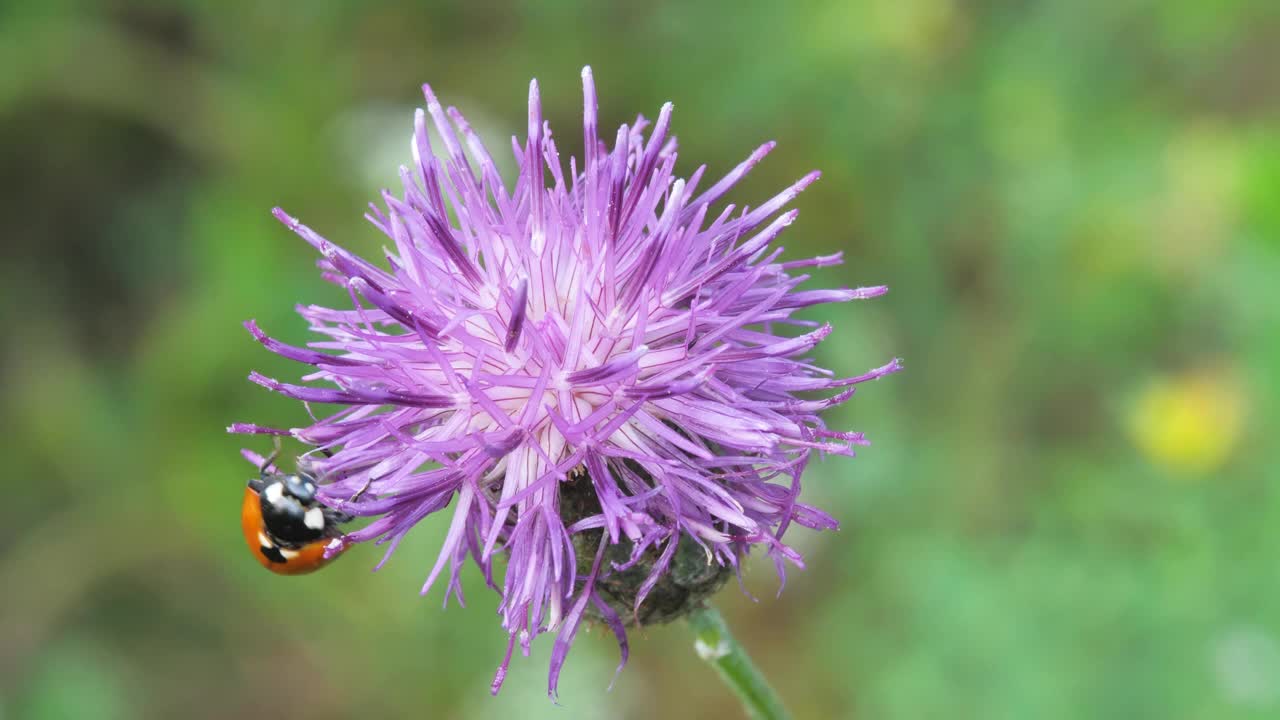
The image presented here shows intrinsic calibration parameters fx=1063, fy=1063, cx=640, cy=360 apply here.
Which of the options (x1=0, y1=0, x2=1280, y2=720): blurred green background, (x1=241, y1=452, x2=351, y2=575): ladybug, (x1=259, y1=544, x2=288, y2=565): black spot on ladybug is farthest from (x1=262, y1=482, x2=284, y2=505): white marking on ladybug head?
(x1=0, y1=0, x2=1280, y2=720): blurred green background

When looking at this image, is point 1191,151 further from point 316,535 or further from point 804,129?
point 316,535

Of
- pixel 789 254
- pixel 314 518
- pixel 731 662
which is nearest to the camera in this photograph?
pixel 731 662

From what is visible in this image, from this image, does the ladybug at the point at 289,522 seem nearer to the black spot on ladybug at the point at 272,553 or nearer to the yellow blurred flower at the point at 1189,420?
the black spot on ladybug at the point at 272,553

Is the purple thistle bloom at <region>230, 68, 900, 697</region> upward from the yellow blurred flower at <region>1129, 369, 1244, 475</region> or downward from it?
upward

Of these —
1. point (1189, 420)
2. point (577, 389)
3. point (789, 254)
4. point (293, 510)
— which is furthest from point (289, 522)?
point (1189, 420)

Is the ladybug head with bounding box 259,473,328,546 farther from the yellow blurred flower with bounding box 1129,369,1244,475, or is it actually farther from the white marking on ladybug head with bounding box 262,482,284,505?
the yellow blurred flower with bounding box 1129,369,1244,475

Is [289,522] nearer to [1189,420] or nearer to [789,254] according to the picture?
[789,254]

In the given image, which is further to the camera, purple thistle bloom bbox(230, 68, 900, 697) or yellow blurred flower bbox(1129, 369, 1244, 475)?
yellow blurred flower bbox(1129, 369, 1244, 475)
